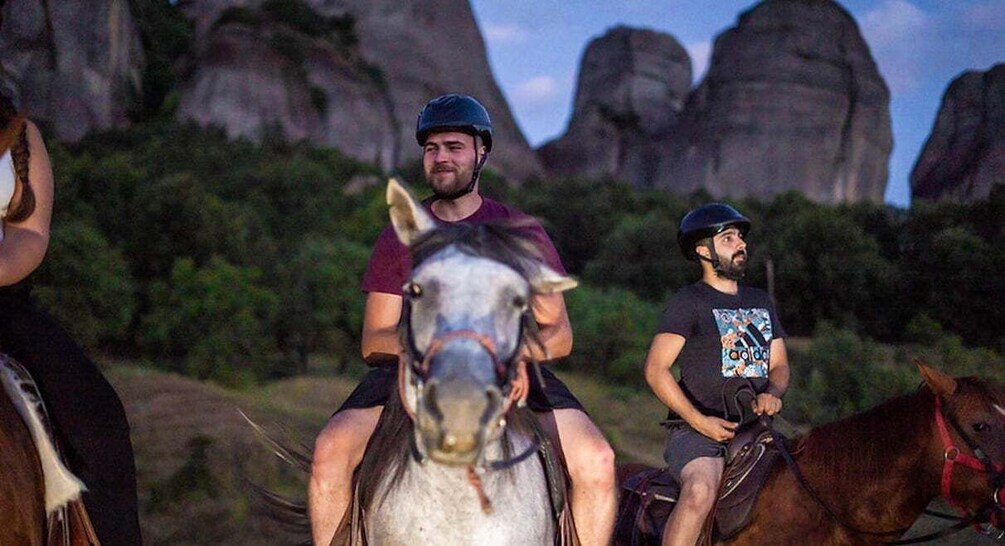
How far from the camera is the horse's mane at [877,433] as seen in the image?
514cm

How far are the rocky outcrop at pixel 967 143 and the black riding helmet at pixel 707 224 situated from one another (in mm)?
5889

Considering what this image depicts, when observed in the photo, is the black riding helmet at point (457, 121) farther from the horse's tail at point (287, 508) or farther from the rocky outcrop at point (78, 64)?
the rocky outcrop at point (78, 64)

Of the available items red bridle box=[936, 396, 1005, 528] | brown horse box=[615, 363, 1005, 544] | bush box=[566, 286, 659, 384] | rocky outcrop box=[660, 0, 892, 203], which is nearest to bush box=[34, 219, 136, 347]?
bush box=[566, 286, 659, 384]

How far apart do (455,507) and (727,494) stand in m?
2.28

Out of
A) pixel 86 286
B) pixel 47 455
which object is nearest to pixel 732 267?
pixel 47 455

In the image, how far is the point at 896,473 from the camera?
508 cm

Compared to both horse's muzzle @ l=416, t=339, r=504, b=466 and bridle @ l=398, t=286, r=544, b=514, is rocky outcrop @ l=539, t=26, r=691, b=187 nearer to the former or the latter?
bridle @ l=398, t=286, r=544, b=514

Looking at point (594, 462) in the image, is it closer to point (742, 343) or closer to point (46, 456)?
point (742, 343)

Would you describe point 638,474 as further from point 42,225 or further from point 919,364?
point 42,225

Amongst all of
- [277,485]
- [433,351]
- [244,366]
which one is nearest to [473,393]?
[433,351]

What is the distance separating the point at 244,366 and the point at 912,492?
15515 millimetres

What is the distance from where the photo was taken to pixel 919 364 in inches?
203

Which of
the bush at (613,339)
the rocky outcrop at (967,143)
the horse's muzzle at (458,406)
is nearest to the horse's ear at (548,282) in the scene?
the horse's muzzle at (458,406)

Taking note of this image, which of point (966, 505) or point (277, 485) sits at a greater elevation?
point (966, 505)
